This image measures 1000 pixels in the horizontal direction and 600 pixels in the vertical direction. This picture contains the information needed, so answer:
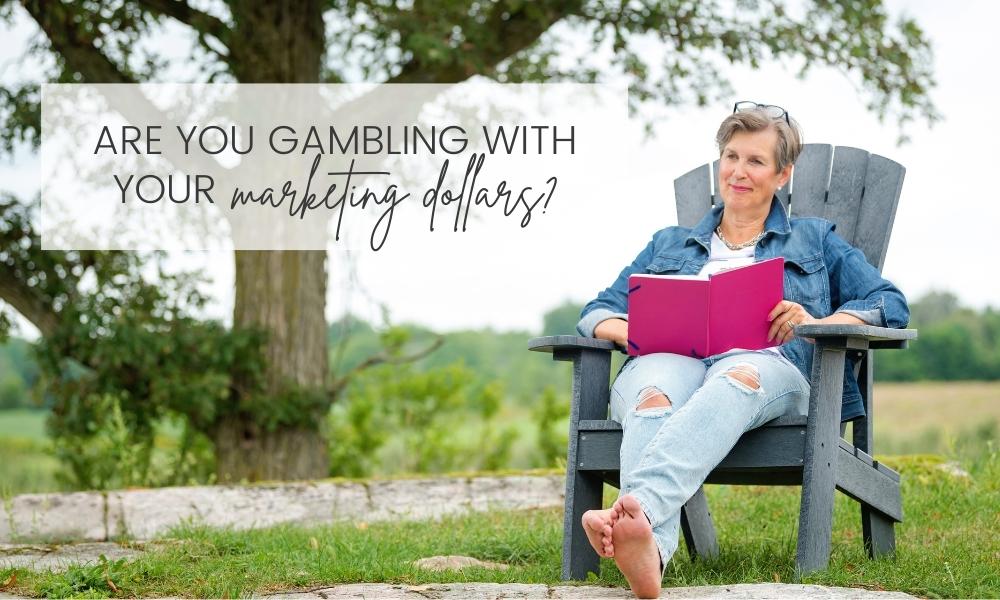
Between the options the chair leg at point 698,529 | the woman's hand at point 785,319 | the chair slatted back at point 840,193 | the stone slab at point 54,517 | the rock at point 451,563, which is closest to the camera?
the woman's hand at point 785,319

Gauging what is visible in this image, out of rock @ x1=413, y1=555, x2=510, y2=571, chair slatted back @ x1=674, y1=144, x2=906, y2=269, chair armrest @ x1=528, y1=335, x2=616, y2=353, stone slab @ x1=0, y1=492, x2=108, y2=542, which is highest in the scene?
chair slatted back @ x1=674, y1=144, x2=906, y2=269

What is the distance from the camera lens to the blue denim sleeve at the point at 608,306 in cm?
273

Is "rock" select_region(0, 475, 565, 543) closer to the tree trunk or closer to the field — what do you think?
the field

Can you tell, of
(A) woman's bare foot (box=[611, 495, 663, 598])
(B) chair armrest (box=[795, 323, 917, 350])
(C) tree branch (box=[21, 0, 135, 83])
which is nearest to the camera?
(A) woman's bare foot (box=[611, 495, 663, 598])

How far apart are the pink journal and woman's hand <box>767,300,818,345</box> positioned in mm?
13

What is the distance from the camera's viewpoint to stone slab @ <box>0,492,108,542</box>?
13.1ft

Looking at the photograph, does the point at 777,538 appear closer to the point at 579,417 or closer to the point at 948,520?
the point at 948,520

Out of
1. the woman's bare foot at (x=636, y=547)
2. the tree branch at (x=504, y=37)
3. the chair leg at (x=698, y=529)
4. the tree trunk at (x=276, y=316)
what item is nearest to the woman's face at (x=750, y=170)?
the chair leg at (x=698, y=529)

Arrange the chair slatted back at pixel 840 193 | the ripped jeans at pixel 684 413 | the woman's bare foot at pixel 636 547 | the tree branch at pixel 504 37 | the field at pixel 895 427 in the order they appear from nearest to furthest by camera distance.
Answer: the woman's bare foot at pixel 636 547 < the ripped jeans at pixel 684 413 < the chair slatted back at pixel 840 193 < the tree branch at pixel 504 37 < the field at pixel 895 427

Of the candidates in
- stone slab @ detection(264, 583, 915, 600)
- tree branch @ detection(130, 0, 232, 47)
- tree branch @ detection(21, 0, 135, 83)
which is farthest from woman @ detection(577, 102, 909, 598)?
tree branch @ detection(21, 0, 135, 83)

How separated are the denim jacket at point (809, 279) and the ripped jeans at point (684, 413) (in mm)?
210

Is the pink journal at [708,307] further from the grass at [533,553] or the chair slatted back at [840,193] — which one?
the chair slatted back at [840,193]

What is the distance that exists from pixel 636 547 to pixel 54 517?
9.14 ft

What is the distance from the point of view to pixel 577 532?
253 centimetres
